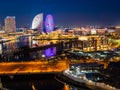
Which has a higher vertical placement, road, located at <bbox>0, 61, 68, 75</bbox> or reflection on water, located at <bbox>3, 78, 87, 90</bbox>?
road, located at <bbox>0, 61, 68, 75</bbox>

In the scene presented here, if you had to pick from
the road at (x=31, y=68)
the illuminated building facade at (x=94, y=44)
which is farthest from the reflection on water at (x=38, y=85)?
the illuminated building facade at (x=94, y=44)

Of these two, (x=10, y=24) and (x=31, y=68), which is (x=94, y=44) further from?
(x=10, y=24)

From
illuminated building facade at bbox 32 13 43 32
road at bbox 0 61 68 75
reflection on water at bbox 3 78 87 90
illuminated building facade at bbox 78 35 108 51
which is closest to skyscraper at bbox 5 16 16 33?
illuminated building facade at bbox 32 13 43 32

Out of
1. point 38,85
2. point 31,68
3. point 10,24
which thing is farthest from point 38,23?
point 38,85

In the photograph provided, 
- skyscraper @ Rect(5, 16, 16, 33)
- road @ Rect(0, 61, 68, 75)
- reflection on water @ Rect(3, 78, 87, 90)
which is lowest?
reflection on water @ Rect(3, 78, 87, 90)

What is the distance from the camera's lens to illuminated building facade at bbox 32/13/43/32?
111 feet

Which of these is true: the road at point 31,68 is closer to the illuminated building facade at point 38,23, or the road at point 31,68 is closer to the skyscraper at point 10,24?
the illuminated building facade at point 38,23

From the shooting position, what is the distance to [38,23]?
34.9 metres

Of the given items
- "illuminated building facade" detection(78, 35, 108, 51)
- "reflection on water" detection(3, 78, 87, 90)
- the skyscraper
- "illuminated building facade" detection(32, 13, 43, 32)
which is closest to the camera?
"reflection on water" detection(3, 78, 87, 90)

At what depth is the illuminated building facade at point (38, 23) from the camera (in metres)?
33.8

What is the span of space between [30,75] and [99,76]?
1963 mm

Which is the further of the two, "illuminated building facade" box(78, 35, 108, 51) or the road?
"illuminated building facade" box(78, 35, 108, 51)

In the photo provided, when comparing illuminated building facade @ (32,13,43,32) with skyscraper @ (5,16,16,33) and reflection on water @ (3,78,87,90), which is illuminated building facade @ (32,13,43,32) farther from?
reflection on water @ (3,78,87,90)

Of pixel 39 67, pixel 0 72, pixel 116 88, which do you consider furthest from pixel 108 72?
pixel 0 72
